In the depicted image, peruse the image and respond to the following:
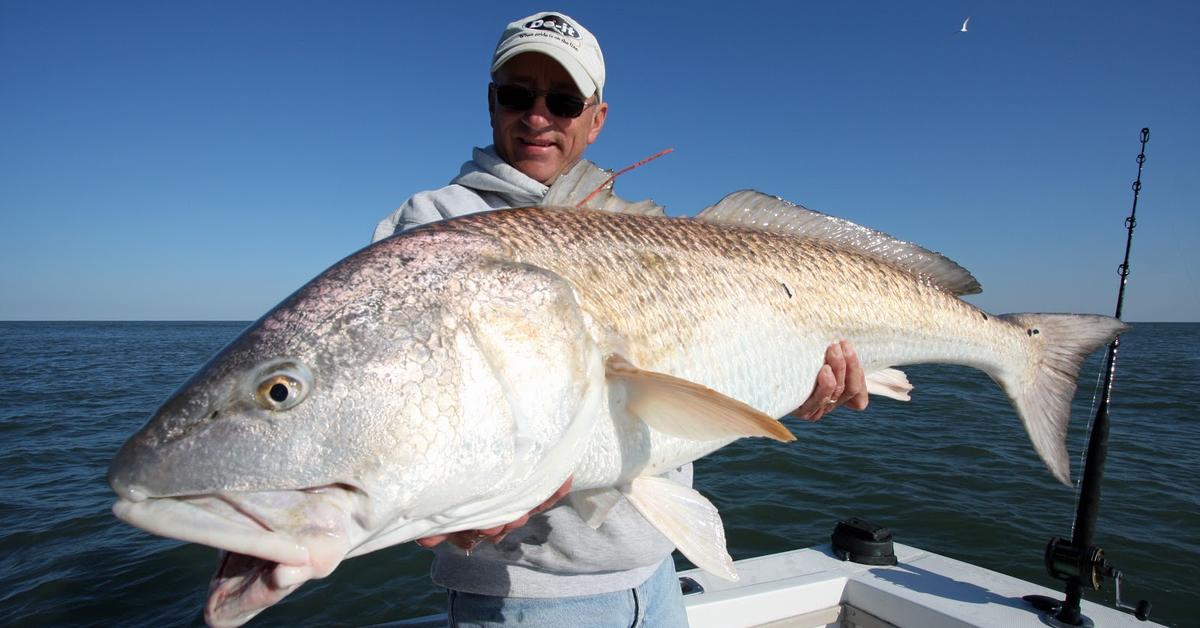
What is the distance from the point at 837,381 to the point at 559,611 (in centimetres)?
148

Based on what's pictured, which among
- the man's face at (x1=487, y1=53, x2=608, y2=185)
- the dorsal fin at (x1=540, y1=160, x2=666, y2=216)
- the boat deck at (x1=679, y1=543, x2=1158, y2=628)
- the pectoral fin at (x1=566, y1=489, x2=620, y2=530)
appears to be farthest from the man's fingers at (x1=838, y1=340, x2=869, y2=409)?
the boat deck at (x1=679, y1=543, x2=1158, y2=628)

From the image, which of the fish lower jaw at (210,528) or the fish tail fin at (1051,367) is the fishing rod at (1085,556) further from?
the fish lower jaw at (210,528)

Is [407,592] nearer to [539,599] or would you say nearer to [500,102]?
[539,599]

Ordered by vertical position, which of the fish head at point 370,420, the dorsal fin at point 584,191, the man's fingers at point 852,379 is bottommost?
the fish head at point 370,420

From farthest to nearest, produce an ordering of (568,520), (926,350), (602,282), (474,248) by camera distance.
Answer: (926,350) → (568,520) → (602,282) → (474,248)

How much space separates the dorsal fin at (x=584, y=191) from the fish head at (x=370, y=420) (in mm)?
500

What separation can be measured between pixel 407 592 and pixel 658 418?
673cm

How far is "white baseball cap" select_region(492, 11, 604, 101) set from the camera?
2.49 m

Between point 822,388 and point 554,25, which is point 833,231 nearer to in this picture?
point 822,388

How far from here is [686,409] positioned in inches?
72.2

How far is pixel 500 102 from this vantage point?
105 inches

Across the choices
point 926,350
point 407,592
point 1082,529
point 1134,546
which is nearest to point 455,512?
point 926,350

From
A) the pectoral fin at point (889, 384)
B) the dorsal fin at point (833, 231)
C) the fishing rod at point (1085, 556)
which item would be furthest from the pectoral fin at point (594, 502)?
the fishing rod at point (1085, 556)

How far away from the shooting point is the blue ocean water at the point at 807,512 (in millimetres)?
7098
